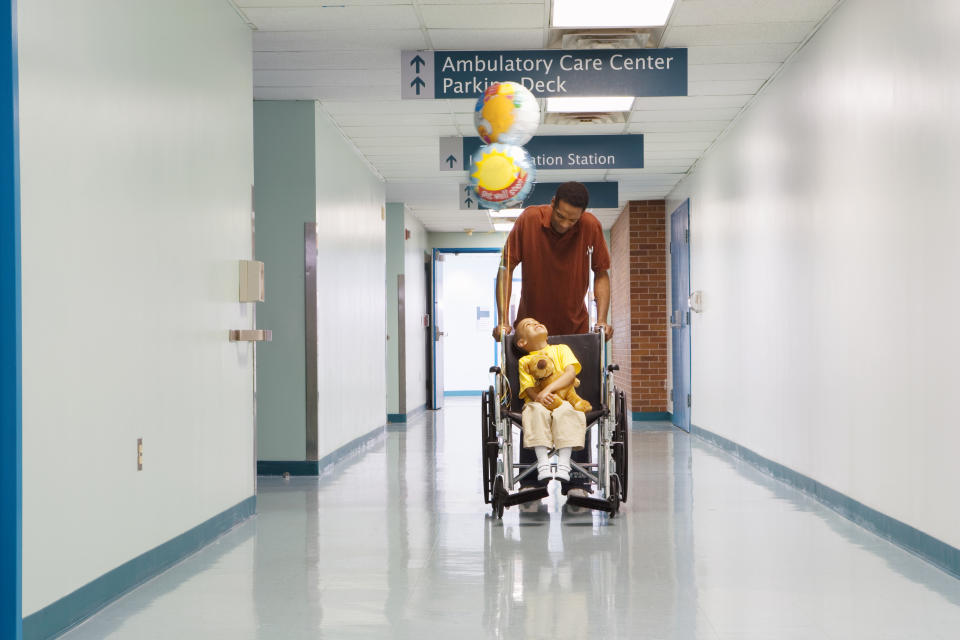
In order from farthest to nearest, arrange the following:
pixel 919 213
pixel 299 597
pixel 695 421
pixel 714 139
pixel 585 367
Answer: pixel 695 421 → pixel 714 139 → pixel 585 367 → pixel 919 213 → pixel 299 597

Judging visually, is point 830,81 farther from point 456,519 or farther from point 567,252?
point 456,519

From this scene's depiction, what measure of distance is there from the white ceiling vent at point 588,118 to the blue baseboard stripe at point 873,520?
8.89 ft

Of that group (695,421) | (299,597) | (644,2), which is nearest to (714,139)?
(695,421)

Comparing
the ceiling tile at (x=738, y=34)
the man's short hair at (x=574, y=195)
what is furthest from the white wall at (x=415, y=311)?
the man's short hair at (x=574, y=195)

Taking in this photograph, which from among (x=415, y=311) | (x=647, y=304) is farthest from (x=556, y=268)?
(x=415, y=311)

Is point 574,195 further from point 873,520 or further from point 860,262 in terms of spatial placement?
point 873,520

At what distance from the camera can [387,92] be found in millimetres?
6543

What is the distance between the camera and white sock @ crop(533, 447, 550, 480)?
4.55 m

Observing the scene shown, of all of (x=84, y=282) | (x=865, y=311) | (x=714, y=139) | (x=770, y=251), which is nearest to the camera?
(x=84, y=282)

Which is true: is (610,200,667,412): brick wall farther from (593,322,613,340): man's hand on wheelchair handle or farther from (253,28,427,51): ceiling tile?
(593,322,613,340): man's hand on wheelchair handle

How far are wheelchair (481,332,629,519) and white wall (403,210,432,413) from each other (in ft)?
23.0

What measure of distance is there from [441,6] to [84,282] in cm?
260

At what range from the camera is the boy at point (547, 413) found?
4516mm

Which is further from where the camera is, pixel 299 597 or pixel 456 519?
pixel 456 519
